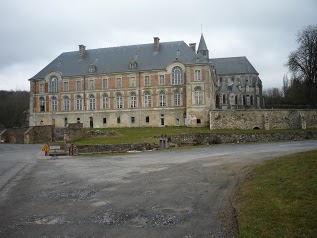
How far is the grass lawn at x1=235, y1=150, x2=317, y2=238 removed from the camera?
23.6 feet

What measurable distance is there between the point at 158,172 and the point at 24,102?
2624 inches


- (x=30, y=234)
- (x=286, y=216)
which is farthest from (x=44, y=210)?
(x=286, y=216)

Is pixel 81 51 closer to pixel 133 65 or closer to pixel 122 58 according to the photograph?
pixel 122 58

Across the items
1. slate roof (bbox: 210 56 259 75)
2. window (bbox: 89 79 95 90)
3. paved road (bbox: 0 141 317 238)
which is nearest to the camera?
paved road (bbox: 0 141 317 238)

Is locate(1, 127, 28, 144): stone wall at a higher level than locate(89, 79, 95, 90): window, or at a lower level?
lower

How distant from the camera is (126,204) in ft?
33.7

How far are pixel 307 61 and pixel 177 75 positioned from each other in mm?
19858

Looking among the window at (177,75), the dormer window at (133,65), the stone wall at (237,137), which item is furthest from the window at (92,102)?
the stone wall at (237,137)

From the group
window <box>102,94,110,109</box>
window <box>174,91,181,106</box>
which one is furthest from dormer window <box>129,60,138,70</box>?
window <box>174,91,181,106</box>

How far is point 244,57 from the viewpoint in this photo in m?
76.4

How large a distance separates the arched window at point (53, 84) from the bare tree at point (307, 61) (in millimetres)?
38386

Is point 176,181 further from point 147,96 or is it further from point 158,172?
point 147,96

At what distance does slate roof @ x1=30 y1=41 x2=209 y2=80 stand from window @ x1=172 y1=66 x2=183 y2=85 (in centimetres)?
138

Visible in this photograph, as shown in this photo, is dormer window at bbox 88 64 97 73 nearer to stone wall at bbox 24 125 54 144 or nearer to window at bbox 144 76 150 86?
window at bbox 144 76 150 86
